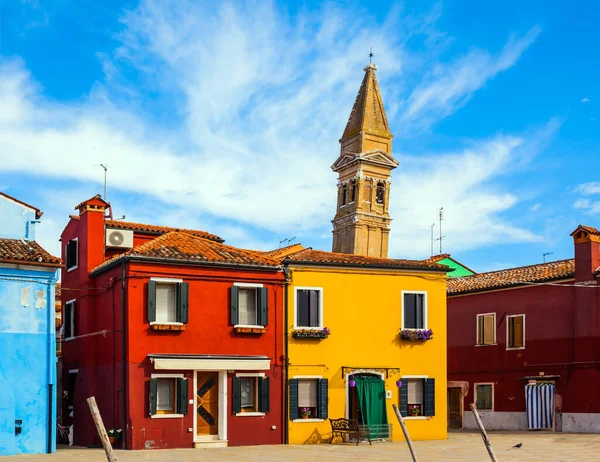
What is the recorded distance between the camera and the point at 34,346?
24.1 m

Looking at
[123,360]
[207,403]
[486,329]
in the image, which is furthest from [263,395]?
[486,329]

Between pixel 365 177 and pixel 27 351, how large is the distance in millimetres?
43946

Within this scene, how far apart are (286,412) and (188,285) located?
5.19m

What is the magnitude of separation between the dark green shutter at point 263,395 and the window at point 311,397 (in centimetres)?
95

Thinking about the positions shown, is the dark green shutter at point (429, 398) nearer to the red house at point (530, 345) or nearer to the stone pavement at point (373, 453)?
the stone pavement at point (373, 453)

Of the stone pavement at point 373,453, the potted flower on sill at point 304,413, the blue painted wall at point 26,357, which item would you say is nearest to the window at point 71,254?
the blue painted wall at point 26,357

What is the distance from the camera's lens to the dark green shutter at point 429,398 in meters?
30.0

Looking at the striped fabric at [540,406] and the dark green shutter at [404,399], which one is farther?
the striped fabric at [540,406]

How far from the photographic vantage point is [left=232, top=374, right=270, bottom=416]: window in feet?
90.0

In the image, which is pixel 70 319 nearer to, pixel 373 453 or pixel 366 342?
pixel 366 342

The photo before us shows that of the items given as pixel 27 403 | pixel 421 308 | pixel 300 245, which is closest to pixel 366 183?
pixel 300 245

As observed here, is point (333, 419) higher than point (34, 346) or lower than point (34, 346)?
lower

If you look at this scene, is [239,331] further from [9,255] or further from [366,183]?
[366,183]

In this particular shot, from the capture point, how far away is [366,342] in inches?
1163
